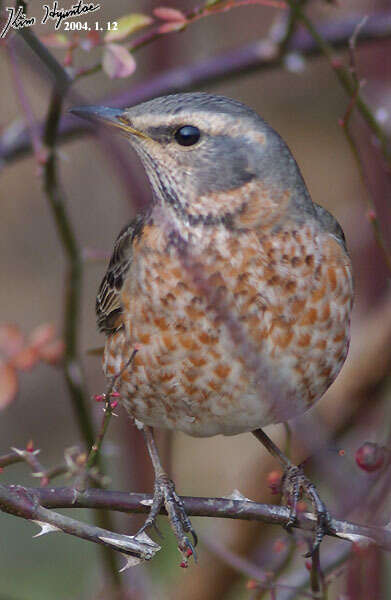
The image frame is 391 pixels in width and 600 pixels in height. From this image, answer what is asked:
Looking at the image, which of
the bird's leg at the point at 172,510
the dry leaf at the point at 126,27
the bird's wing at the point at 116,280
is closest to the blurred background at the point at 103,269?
the bird's wing at the point at 116,280

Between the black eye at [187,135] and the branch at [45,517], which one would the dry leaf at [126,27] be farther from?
the branch at [45,517]

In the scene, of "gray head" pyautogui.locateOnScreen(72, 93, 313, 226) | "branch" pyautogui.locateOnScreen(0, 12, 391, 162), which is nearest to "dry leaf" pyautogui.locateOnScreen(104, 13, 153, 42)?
"gray head" pyautogui.locateOnScreen(72, 93, 313, 226)

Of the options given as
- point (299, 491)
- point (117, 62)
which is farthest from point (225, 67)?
point (299, 491)

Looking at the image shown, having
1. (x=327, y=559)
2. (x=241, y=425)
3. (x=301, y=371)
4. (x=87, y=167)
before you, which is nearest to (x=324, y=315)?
(x=301, y=371)

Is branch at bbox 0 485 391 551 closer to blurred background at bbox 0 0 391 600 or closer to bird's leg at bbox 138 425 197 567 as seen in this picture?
bird's leg at bbox 138 425 197 567

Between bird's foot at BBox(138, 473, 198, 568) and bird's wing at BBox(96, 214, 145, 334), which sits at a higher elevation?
bird's wing at BBox(96, 214, 145, 334)

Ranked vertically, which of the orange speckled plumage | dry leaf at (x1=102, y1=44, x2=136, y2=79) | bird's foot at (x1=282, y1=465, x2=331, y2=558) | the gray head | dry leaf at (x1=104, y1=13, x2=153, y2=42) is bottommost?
bird's foot at (x1=282, y1=465, x2=331, y2=558)

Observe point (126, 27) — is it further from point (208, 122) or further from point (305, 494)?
point (305, 494)
